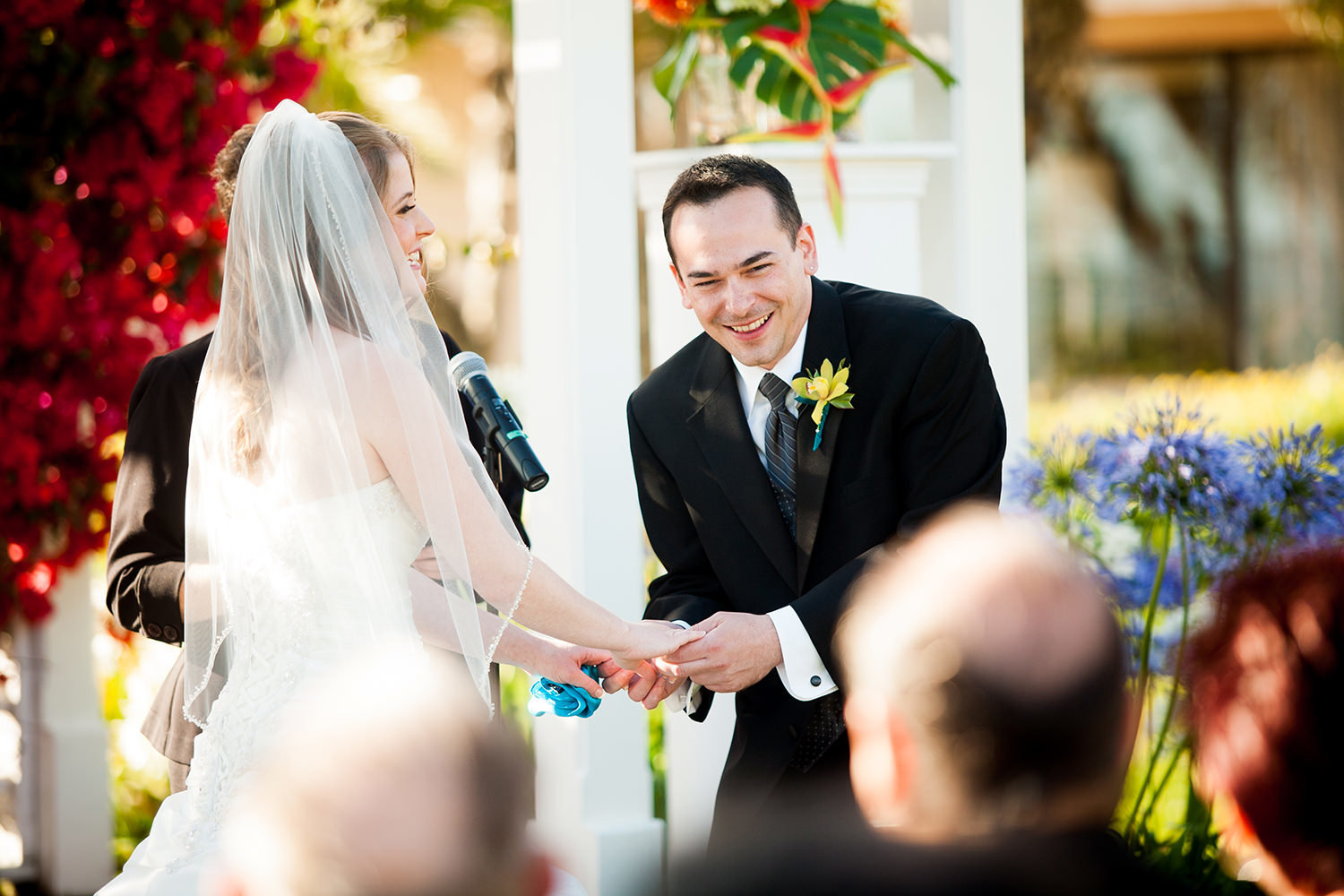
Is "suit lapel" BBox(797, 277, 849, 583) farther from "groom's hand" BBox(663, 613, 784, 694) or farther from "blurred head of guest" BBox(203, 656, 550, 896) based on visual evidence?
"blurred head of guest" BBox(203, 656, 550, 896)

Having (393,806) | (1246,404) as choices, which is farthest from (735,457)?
(1246,404)

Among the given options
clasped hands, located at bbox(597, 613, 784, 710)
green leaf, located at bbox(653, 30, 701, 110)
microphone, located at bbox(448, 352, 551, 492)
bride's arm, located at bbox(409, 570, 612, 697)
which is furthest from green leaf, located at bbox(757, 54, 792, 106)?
Result: bride's arm, located at bbox(409, 570, 612, 697)

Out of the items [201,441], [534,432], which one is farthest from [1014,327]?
[201,441]

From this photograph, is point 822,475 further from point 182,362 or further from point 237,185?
point 182,362

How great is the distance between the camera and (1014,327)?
4125 mm

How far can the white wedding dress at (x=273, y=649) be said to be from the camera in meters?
2.54

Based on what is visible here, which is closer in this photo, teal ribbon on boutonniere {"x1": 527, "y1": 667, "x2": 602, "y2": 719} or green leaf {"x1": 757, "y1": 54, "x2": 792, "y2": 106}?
teal ribbon on boutonniere {"x1": 527, "y1": 667, "x2": 602, "y2": 719}

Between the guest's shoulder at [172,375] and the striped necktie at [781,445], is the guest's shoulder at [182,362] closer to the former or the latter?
the guest's shoulder at [172,375]

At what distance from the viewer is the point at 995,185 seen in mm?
4141

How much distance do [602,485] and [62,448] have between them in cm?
195

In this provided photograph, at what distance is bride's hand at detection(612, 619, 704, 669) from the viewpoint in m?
3.13

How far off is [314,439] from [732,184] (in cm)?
124

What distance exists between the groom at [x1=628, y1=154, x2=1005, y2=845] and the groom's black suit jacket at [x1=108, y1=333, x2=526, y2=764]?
1125 millimetres

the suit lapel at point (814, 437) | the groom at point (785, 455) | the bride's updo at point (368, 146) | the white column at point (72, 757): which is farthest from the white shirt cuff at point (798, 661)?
the white column at point (72, 757)
